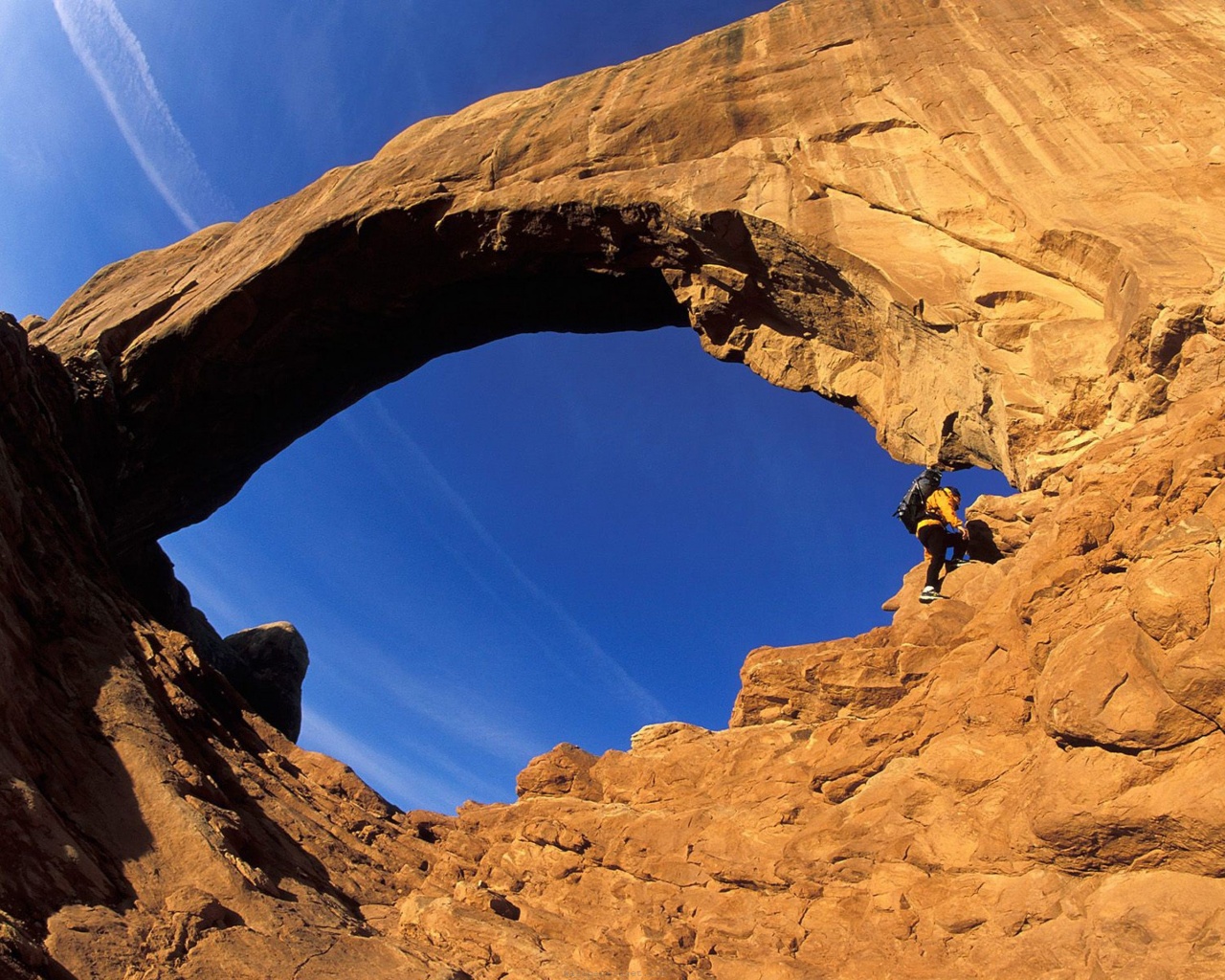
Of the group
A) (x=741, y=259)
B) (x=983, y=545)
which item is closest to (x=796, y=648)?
(x=983, y=545)

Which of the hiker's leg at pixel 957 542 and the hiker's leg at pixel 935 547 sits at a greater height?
the hiker's leg at pixel 957 542

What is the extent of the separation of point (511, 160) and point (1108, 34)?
1138 centimetres

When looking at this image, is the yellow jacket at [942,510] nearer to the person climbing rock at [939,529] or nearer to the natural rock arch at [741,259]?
the person climbing rock at [939,529]

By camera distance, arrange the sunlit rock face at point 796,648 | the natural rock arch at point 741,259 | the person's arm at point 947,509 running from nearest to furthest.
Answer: the sunlit rock face at point 796,648 → the natural rock arch at point 741,259 → the person's arm at point 947,509

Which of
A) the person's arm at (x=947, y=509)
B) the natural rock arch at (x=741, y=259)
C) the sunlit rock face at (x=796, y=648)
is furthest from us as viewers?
the person's arm at (x=947, y=509)

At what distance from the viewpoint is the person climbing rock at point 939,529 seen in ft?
42.1

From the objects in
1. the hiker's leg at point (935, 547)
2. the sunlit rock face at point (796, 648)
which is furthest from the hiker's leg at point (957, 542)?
the sunlit rock face at point (796, 648)

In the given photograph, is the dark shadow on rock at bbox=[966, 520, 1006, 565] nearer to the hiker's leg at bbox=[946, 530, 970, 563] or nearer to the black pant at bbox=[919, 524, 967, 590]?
→ the hiker's leg at bbox=[946, 530, 970, 563]

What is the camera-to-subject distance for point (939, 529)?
12.9 metres

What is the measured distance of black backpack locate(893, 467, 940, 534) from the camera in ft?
42.9

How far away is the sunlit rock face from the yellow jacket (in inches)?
33.1

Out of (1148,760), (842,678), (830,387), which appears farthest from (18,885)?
(830,387)

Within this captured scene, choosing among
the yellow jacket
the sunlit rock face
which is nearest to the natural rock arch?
the sunlit rock face

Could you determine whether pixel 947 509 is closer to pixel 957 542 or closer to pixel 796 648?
pixel 957 542
